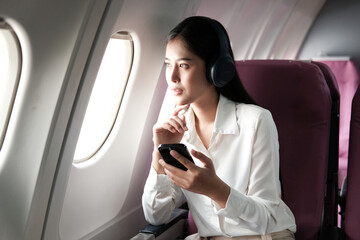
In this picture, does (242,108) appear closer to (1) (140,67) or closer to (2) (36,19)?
(1) (140,67)

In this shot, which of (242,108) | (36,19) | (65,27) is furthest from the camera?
(242,108)

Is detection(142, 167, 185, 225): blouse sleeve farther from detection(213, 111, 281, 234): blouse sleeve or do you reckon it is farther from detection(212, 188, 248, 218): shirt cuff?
detection(212, 188, 248, 218): shirt cuff

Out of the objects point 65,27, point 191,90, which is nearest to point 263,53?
point 191,90

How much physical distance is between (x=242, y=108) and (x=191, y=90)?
0.77 ft

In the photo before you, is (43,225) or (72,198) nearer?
(43,225)

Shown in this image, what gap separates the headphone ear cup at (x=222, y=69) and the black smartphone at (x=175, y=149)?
0.37 meters

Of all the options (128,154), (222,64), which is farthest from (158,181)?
(222,64)

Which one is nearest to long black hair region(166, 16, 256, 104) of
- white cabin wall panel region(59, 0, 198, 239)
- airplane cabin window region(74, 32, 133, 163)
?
white cabin wall panel region(59, 0, 198, 239)

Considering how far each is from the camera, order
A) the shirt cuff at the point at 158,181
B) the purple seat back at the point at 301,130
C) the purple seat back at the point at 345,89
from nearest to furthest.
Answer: the shirt cuff at the point at 158,181 < the purple seat back at the point at 301,130 < the purple seat back at the point at 345,89

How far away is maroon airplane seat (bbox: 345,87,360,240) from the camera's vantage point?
6.38 feet

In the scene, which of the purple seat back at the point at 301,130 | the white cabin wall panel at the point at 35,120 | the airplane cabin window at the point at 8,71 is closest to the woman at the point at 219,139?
the purple seat back at the point at 301,130

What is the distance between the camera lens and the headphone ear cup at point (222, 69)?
5.65 ft

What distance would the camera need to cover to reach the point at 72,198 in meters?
1.94

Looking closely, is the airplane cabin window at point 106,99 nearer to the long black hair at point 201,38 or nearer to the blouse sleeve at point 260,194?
the long black hair at point 201,38
